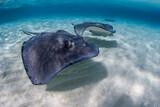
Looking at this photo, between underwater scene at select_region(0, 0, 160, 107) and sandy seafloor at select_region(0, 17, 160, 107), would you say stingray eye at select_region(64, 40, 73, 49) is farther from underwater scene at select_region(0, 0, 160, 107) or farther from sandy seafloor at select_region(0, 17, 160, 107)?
sandy seafloor at select_region(0, 17, 160, 107)

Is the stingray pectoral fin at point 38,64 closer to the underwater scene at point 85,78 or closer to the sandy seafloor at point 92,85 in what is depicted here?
the underwater scene at point 85,78

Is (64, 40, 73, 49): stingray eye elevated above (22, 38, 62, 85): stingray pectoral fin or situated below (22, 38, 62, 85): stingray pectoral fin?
above

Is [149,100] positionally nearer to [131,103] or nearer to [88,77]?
[131,103]

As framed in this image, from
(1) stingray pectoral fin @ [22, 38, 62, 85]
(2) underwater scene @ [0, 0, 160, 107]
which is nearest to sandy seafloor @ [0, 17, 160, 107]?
(2) underwater scene @ [0, 0, 160, 107]

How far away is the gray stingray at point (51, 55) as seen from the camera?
2.95 meters

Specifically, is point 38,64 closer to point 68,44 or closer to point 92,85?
point 68,44

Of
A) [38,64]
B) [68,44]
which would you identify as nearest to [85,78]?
[68,44]

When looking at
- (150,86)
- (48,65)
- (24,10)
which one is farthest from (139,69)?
(24,10)

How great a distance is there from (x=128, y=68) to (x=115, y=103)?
1549mm

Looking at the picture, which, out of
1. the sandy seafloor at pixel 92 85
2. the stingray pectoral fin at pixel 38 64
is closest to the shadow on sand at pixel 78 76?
the sandy seafloor at pixel 92 85

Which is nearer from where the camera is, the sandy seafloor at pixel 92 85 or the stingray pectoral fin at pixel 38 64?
the stingray pectoral fin at pixel 38 64

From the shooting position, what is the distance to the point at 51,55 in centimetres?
328

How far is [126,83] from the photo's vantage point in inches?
161

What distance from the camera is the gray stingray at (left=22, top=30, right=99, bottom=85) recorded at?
2.95 meters
